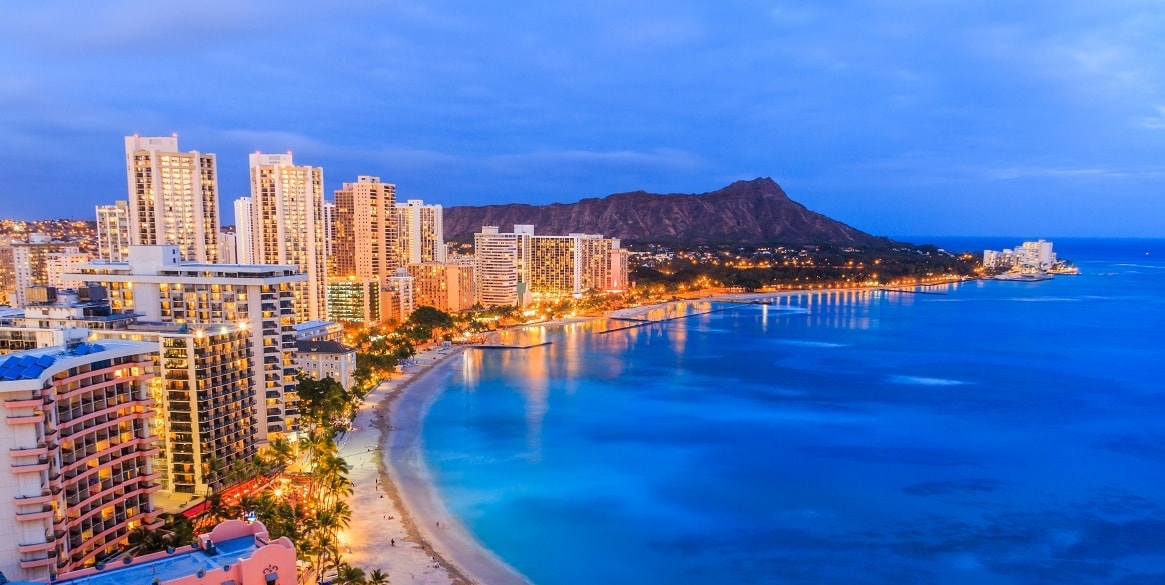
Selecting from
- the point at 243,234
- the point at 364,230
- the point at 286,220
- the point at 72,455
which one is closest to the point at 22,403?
the point at 72,455

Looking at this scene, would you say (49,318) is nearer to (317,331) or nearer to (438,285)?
(317,331)

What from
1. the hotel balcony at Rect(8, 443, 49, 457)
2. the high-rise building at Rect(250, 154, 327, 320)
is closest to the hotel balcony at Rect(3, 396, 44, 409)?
the hotel balcony at Rect(8, 443, 49, 457)

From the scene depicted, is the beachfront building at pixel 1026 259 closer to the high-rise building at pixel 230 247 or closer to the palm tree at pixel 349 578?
the high-rise building at pixel 230 247

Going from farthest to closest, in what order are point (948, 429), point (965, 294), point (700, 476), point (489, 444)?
point (965, 294) < point (948, 429) < point (489, 444) < point (700, 476)

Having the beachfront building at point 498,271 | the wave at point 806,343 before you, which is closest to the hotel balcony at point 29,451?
the wave at point 806,343

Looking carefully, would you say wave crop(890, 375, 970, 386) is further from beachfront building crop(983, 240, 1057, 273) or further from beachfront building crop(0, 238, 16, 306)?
beachfront building crop(983, 240, 1057, 273)

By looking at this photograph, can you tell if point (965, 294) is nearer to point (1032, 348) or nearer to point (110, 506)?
point (1032, 348)

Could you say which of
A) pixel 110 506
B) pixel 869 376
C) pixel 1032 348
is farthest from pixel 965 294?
pixel 110 506
